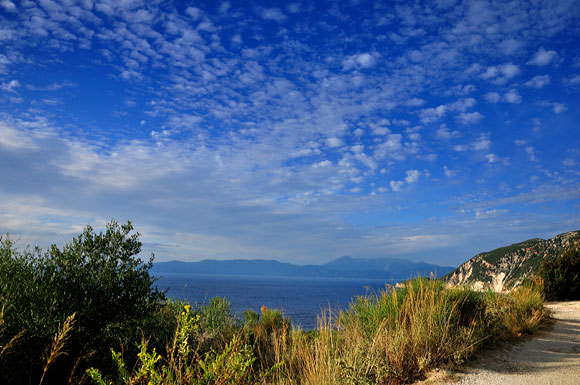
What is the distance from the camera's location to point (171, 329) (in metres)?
8.05

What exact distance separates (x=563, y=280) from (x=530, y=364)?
11399 mm

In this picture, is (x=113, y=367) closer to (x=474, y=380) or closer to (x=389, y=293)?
(x=389, y=293)

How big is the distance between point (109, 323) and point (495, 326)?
7.21 meters

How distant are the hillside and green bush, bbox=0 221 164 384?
2295cm

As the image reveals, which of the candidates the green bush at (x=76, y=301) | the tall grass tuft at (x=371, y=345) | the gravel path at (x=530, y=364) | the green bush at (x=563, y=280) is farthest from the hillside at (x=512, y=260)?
the green bush at (x=76, y=301)

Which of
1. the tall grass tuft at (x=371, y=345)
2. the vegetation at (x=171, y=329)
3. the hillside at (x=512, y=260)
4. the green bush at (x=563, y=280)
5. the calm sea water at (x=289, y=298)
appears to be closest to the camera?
the tall grass tuft at (x=371, y=345)

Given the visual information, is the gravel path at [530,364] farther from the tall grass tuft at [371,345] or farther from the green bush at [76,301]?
the green bush at [76,301]

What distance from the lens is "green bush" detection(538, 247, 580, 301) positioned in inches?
575

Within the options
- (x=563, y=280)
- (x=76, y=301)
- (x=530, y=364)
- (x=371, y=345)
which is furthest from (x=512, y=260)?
(x=76, y=301)

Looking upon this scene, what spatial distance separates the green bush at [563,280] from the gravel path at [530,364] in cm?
797

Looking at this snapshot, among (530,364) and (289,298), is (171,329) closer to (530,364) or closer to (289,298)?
(530,364)

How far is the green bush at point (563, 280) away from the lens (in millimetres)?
14602

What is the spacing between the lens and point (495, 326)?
699 cm

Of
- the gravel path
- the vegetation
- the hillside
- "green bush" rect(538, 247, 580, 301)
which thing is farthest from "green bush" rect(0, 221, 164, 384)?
the hillside
